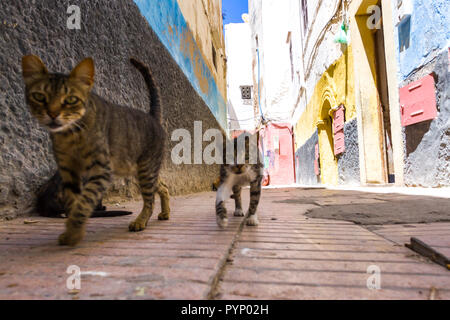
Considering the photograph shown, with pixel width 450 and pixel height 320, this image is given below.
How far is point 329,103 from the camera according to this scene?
10.4 metres

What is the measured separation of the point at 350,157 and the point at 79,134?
25.3ft

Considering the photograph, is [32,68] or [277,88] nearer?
[32,68]

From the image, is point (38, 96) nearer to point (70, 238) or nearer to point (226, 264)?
point (70, 238)

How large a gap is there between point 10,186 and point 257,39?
20.4 metres

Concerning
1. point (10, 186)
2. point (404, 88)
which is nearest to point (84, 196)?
point (10, 186)

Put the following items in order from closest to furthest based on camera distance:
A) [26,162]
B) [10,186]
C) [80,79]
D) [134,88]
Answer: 1. [80,79]
2. [10,186]
3. [26,162]
4. [134,88]

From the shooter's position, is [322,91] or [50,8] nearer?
[50,8]

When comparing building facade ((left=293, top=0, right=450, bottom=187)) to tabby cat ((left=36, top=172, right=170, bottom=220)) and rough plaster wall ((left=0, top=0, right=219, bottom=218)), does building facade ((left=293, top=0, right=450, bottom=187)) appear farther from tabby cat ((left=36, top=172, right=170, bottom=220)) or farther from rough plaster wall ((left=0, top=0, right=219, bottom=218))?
rough plaster wall ((left=0, top=0, right=219, bottom=218))

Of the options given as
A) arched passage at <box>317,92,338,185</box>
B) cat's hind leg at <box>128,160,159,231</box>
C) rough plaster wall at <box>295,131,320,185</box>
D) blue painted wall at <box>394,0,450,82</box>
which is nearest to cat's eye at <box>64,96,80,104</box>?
cat's hind leg at <box>128,160,159,231</box>

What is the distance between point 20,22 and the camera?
2.64 m

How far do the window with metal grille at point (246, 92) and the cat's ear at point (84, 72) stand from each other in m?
23.5

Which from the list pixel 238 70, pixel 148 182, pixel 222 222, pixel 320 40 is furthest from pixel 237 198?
pixel 238 70
